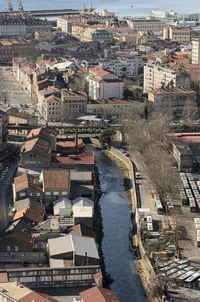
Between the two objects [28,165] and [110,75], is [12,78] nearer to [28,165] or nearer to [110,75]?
[110,75]

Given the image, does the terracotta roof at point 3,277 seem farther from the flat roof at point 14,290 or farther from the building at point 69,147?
the building at point 69,147

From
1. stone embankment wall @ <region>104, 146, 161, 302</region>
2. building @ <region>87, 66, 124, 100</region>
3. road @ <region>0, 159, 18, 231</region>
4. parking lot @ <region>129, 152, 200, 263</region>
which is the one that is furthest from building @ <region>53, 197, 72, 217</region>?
building @ <region>87, 66, 124, 100</region>

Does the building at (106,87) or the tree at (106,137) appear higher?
the building at (106,87)

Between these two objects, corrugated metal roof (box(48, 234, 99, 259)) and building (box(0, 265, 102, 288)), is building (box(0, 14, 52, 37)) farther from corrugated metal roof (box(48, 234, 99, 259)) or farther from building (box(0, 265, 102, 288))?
building (box(0, 265, 102, 288))

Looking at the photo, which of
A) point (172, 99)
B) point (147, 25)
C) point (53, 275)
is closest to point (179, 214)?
point (53, 275)

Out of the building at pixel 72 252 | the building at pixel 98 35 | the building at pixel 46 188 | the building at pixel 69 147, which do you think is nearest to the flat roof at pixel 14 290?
the building at pixel 72 252

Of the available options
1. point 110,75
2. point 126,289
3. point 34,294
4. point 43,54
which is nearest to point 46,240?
point 126,289
